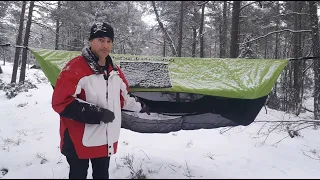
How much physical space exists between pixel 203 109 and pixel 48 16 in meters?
14.9

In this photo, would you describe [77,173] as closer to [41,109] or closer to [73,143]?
[73,143]

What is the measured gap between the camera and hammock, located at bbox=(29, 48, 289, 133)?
339 centimetres

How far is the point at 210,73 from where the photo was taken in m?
3.63

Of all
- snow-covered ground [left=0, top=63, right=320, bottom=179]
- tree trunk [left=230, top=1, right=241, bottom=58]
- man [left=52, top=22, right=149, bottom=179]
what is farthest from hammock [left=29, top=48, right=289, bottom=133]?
tree trunk [left=230, top=1, right=241, bottom=58]

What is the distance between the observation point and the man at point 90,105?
2193 millimetres

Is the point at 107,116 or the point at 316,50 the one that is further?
the point at 316,50

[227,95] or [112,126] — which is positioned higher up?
[227,95]

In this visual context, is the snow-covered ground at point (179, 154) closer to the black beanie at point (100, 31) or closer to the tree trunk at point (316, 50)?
the tree trunk at point (316, 50)

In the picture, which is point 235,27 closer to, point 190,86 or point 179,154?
point 179,154

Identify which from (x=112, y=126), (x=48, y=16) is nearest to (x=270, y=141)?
(x=112, y=126)

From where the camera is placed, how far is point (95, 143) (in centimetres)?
235

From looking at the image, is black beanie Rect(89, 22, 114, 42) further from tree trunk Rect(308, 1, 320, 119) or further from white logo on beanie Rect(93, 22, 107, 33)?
tree trunk Rect(308, 1, 320, 119)

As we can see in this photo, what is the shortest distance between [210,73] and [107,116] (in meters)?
1.86

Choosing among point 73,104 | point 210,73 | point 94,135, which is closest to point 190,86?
point 210,73
